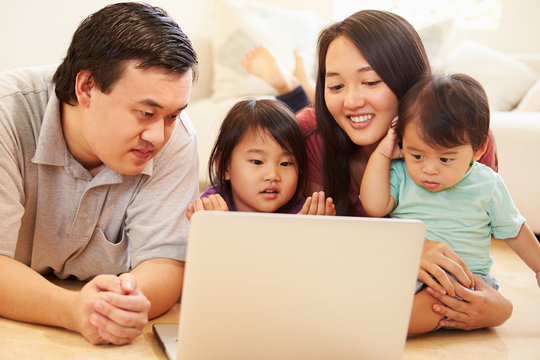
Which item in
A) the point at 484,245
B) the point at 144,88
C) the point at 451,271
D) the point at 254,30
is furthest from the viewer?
the point at 254,30

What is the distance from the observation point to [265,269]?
981 mm

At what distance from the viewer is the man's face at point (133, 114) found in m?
1.34

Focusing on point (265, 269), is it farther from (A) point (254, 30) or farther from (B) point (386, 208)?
(A) point (254, 30)

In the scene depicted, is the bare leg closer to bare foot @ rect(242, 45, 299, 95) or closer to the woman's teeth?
the woman's teeth

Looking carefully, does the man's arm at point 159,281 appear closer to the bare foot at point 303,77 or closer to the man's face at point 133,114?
the man's face at point 133,114

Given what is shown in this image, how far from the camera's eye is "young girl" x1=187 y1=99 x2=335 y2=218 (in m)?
1.75

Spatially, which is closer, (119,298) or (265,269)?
(265,269)

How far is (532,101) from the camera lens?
2.97 meters

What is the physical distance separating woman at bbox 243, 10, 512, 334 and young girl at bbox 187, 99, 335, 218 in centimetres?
8

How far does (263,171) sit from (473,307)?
0.64m

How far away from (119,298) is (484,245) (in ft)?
2.96

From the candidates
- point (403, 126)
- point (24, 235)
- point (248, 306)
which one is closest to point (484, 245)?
point (403, 126)

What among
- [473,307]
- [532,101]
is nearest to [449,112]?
→ [473,307]

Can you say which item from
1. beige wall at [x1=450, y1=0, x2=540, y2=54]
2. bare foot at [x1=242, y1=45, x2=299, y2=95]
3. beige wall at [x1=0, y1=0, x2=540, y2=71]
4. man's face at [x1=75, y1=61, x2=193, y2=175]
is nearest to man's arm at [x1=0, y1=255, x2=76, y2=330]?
man's face at [x1=75, y1=61, x2=193, y2=175]
